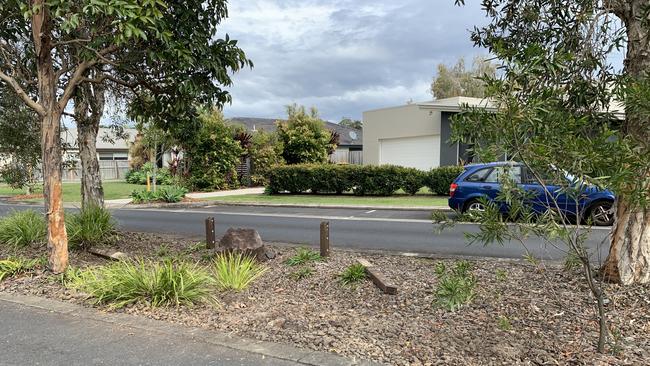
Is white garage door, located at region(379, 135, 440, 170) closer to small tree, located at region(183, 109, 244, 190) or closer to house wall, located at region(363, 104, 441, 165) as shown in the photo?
house wall, located at region(363, 104, 441, 165)

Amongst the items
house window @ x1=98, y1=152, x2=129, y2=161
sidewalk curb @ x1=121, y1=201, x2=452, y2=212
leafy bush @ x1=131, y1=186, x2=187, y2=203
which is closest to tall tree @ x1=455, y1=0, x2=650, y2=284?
sidewalk curb @ x1=121, y1=201, x2=452, y2=212

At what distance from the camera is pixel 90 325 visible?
448cm

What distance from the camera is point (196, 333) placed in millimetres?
4219

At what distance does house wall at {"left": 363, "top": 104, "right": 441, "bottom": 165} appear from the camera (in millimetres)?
26156

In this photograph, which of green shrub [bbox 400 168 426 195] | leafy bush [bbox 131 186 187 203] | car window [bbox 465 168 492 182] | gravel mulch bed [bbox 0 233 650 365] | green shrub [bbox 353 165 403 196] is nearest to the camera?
gravel mulch bed [bbox 0 233 650 365]

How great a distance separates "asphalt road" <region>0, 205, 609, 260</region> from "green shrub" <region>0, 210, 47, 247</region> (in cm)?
319

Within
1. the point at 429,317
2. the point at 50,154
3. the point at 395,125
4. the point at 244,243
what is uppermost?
the point at 395,125

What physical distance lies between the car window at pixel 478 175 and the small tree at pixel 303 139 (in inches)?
653

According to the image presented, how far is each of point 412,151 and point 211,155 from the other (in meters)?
11.2

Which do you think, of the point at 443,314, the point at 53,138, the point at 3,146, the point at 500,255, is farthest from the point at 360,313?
the point at 3,146

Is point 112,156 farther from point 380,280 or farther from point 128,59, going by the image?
point 380,280

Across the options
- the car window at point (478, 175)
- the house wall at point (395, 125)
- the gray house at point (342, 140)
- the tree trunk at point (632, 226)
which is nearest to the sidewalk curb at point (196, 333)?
the tree trunk at point (632, 226)

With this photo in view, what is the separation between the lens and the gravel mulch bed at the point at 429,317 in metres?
3.61

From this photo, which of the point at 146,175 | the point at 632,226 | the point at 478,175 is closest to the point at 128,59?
the point at 632,226
